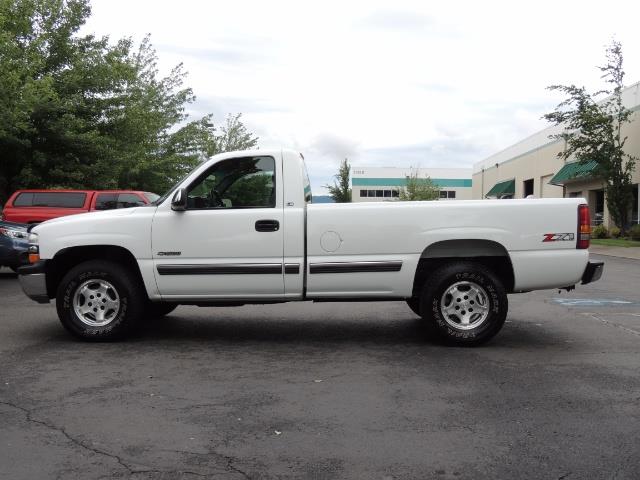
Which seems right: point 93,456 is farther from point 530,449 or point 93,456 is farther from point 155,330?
point 155,330

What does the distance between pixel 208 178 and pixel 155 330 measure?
6.77ft

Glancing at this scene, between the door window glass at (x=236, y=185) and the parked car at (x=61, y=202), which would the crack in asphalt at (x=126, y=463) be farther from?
the parked car at (x=61, y=202)

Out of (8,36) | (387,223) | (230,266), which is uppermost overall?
(8,36)

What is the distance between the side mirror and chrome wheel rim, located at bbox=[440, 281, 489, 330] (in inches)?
112

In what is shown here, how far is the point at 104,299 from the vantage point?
6879 millimetres

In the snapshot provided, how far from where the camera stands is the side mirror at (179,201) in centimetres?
664

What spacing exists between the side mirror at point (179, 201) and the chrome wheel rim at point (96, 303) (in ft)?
3.65

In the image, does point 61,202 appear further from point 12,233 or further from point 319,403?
point 319,403

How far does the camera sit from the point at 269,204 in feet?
22.2

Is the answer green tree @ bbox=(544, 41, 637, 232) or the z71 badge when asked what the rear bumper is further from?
green tree @ bbox=(544, 41, 637, 232)

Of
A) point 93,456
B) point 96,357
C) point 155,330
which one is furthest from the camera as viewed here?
point 155,330

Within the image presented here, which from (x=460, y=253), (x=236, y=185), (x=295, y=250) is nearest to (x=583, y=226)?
(x=460, y=253)

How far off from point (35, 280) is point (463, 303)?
453cm

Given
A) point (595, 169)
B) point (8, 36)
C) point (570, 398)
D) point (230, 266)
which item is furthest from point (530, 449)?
point (595, 169)
